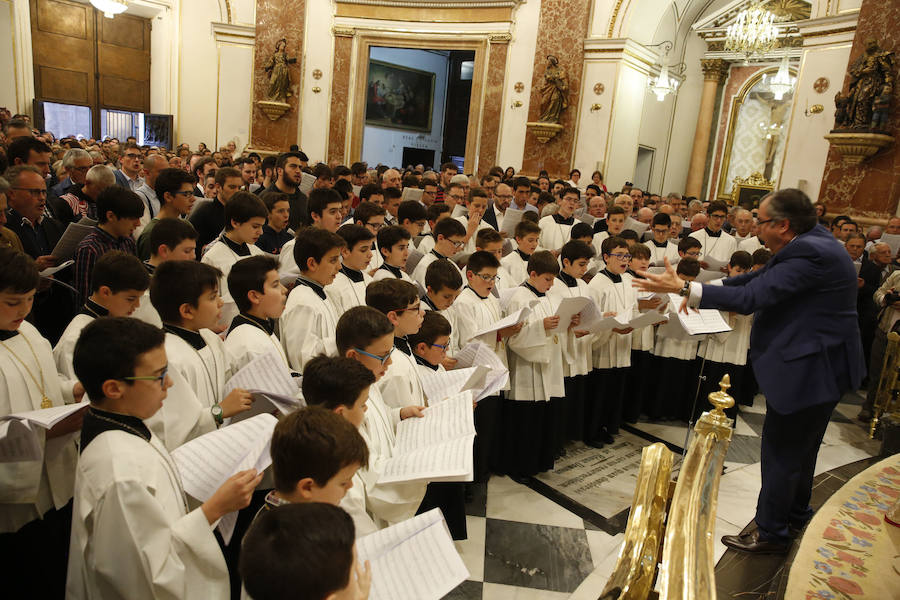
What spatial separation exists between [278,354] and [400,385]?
56 cm

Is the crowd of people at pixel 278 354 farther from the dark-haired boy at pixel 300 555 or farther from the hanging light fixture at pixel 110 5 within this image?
the hanging light fixture at pixel 110 5

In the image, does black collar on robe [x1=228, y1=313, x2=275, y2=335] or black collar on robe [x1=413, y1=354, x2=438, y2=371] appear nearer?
black collar on robe [x1=228, y1=313, x2=275, y2=335]

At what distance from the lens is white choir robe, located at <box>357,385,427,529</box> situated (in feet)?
7.12

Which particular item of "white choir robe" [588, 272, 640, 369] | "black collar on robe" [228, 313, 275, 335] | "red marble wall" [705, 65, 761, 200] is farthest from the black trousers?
"red marble wall" [705, 65, 761, 200]

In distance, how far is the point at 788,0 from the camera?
1348 centimetres

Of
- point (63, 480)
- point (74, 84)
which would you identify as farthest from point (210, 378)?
point (74, 84)

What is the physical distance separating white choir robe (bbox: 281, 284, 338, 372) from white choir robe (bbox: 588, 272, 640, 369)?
239 centimetres

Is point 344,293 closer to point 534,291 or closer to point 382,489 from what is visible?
point 534,291

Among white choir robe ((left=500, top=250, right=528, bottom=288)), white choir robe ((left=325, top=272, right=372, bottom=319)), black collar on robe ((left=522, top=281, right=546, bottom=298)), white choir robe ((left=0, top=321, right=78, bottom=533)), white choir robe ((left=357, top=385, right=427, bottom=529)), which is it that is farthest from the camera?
white choir robe ((left=500, top=250, right=528, bottom=288))

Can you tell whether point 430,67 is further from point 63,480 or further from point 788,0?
point 63,480

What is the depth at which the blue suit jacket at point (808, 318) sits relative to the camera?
9.95ft

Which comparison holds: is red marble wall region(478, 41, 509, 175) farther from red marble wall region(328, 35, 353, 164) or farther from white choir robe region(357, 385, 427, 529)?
white choir robe region(357, 385, 427, 529)

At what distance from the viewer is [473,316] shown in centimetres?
398

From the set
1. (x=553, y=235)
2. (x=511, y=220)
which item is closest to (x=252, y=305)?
(x=511, y=220)
